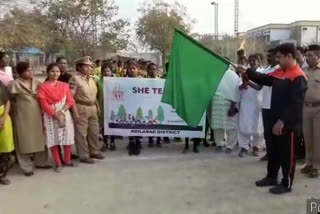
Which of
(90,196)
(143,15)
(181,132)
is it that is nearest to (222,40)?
(143,15)

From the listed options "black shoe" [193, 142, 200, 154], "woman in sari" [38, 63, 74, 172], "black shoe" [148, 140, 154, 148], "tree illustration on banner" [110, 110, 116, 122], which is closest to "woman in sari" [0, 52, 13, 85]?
"woman in sari" [38, 63, 74, 172]

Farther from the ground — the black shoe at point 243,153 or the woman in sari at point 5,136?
the woman in sari at point 5,136

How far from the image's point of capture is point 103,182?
19.5 feet

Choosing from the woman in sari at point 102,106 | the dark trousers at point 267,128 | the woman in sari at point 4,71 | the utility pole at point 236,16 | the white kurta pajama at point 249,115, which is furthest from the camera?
the utility pole at point 236,16

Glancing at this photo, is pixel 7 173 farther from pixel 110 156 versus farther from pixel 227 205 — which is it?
pixel 227 205

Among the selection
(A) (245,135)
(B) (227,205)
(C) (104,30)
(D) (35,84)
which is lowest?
(B) (227,205)

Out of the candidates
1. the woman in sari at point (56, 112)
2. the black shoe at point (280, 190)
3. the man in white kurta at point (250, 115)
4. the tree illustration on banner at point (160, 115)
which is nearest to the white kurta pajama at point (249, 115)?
the man in white kurta at point (250, 115)

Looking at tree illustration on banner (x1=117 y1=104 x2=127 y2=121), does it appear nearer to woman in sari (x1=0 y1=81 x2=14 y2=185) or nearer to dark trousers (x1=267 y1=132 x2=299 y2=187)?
woman in sari (x1=0 y1=81 x2=14 y2=185)

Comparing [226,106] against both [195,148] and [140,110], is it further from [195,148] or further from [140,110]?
[140,110]

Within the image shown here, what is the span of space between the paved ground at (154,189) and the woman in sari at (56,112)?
415mm

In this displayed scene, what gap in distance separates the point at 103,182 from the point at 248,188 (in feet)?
6.25

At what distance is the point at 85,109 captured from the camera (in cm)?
693

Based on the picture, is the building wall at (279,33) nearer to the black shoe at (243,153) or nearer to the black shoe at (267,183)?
the black shoe at (243,153)

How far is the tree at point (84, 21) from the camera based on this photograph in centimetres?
2408
